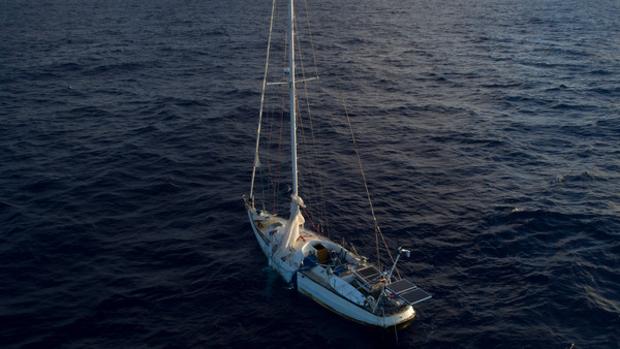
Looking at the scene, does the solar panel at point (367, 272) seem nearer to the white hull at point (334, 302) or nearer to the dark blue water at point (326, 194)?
the white hull at point (334, 302)

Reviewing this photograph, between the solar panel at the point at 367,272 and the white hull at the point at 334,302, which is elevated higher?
the solar panel at the point at 367,272

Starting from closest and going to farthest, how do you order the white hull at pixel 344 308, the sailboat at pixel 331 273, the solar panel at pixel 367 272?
the white hull at pixel 344 308
the sailboat at pixel 331 273
the solar panel at pixel 367 272

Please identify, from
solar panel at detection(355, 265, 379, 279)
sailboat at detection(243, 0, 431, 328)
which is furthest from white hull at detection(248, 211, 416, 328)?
solar panel at detection(355, 265, 379, 279)

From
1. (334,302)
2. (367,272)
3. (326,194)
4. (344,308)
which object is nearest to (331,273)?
(334,302)

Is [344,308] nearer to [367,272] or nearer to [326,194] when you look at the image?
Result: [367,272]

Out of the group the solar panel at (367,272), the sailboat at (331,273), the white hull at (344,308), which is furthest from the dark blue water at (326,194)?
the solar panel at (367,272)

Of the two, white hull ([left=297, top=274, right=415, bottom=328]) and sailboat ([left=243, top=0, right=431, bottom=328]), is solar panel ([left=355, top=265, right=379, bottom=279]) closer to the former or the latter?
sailboat ([left=243, top=0, right=431, bottom=328])

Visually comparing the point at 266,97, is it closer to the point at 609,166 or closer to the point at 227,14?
the point at 609,166
